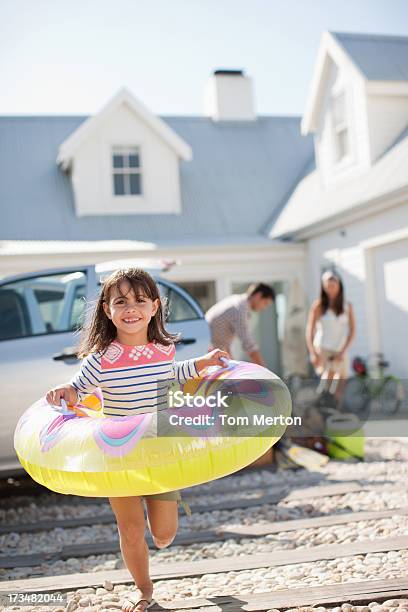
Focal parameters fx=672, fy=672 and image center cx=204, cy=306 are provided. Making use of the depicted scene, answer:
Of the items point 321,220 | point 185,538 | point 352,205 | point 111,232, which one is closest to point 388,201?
point 352,205

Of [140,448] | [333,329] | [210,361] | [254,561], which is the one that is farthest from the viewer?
[333,329]

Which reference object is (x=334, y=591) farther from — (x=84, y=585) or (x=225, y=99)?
(x=225, y=99)

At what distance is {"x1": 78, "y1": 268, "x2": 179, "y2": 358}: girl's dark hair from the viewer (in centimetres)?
309

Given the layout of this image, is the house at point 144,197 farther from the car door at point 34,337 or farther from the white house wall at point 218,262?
the car door at point 34,337

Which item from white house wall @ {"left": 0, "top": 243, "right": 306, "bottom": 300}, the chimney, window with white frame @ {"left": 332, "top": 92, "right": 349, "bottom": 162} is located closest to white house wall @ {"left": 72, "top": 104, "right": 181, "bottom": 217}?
white house wall @ {"left": 0, "top": 243, "right": 306, "bottom": 300}

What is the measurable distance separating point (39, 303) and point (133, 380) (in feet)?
10.0

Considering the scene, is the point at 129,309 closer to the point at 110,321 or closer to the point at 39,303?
the point at 110,321

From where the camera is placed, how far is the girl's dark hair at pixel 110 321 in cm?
309

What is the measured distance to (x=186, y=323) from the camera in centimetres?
591

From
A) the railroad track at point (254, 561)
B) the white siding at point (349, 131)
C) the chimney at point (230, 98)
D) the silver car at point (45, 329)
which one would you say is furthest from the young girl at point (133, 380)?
the chimney at point (230, 98)

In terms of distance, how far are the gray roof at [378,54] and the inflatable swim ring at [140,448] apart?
1022cm

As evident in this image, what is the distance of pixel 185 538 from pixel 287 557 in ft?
2.84

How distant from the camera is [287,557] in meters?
3.79

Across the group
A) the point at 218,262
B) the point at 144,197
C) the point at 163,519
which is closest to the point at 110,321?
the point at 163,519
